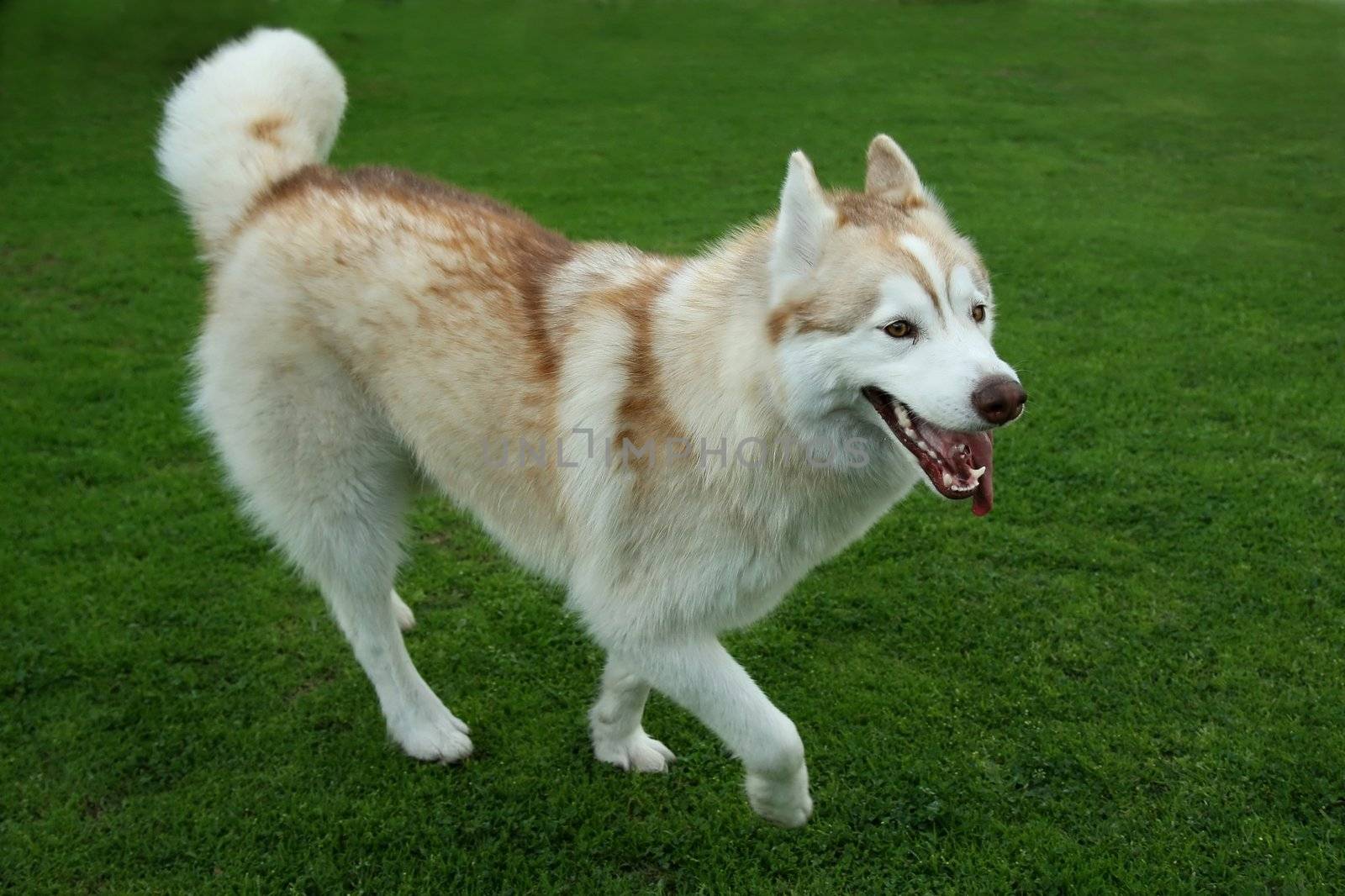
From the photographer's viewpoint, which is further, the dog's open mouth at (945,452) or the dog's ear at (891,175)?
the dog's ear at (891,175)

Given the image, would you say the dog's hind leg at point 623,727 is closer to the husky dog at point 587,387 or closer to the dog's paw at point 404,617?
the husky dog at point 587,387

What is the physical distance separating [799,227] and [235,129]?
2257 mm

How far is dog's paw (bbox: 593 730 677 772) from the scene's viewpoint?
3.80 meters

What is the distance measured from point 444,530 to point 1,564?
197 cm

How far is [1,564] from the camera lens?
4789mm

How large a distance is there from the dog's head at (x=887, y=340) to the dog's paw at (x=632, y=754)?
158 cm

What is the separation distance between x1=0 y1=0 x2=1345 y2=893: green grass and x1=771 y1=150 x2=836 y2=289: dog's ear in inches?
73.6

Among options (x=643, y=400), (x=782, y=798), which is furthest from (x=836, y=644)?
(x=643, y=400)

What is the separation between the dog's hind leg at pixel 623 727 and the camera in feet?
12.0

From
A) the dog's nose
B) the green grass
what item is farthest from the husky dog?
the green grass

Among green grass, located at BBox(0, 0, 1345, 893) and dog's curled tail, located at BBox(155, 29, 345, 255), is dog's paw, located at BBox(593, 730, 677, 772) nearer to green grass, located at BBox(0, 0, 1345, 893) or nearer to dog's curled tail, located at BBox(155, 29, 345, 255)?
green grass, located at BBox(0, 0, 1345, 893)

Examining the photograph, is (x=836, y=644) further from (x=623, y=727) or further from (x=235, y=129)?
(x=235, y=129)

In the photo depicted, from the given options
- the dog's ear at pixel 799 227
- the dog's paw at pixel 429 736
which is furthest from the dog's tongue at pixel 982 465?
the dog's paw at pixel 429 736

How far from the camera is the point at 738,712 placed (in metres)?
2.97
